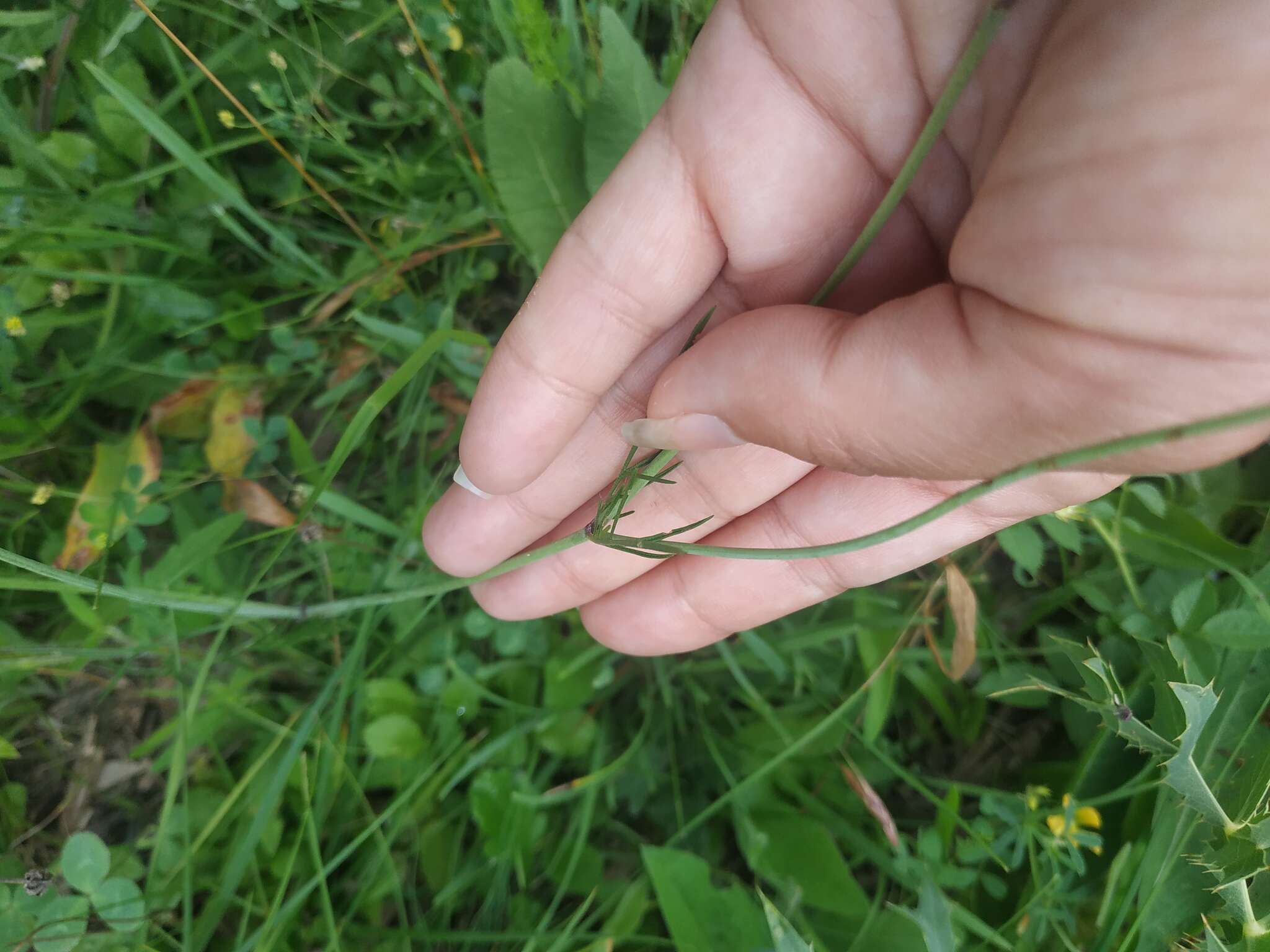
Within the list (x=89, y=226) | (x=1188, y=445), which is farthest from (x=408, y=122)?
(x=1188, y=445)

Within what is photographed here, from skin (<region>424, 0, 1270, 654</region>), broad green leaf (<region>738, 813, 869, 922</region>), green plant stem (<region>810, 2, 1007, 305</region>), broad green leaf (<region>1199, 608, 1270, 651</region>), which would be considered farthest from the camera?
broad green leaf (<region>738, 813, 869, 922</region>)

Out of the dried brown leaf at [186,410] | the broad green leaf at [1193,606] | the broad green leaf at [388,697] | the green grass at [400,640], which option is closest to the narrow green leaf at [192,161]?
the green grass at [400,640]

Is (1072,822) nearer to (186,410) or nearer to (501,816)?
(501,816)

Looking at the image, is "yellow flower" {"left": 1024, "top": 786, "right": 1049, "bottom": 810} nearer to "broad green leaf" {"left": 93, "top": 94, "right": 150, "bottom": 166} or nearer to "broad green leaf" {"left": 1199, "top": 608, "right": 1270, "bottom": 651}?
"broad green leaf" {"left": 1199, "top": 608, "right": 1270, "bottom": 651}

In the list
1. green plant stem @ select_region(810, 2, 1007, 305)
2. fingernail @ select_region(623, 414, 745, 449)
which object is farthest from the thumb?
green plant stem @ select_region(810, 2, 1007, 305)

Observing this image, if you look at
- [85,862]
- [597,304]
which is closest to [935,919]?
[597,304]

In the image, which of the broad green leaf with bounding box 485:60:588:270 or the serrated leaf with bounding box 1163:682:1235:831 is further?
the broad green leaf with bounding box 485:60:588:270

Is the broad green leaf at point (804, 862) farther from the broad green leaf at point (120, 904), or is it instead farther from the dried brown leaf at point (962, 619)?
the broad green leaf at point (120, 904)
